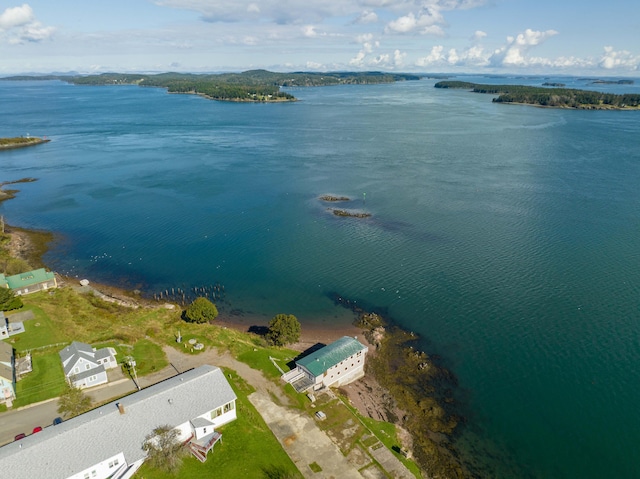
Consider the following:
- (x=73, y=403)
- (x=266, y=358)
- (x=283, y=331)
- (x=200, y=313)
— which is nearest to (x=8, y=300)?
(x=73, y=403)

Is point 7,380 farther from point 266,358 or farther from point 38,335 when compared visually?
point 266,358

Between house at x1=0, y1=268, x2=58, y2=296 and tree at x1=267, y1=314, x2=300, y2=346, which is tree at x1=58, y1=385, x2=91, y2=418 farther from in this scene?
house at x1=0, y1=268, x2=58, y2=296

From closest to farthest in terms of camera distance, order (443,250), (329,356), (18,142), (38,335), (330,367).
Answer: (330,367) < (329,356) < (38,335) < (443,250) < (18,142)

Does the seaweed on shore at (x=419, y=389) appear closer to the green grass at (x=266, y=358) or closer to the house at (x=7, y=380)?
the green grass at (x=266, y=358)

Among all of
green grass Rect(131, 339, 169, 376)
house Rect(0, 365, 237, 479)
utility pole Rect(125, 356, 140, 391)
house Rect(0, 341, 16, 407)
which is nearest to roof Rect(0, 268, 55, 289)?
house Rect(0, 341, 16, 407)

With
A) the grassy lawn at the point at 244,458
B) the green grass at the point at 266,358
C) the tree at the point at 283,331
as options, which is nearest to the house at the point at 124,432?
the grassy lawn at the point at 244,458

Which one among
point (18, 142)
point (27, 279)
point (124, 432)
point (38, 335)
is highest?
point (18, 142)
